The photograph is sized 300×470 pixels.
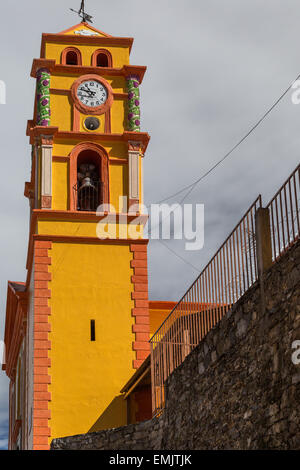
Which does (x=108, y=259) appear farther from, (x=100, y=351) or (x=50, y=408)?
(x=50, y=408)

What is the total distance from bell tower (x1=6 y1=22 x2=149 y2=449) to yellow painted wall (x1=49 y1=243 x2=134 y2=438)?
0.03 metres

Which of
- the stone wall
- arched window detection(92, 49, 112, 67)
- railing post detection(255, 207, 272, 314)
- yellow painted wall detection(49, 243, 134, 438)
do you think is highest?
arched window detection(92, 49, 112, 67)

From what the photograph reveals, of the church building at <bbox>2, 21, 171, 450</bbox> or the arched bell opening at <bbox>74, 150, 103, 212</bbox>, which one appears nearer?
the church building at <bbox>2, 21, 171, 450</bbox>

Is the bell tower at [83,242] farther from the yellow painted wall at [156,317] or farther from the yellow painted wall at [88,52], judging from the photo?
the yellow painted wall at [156,317]

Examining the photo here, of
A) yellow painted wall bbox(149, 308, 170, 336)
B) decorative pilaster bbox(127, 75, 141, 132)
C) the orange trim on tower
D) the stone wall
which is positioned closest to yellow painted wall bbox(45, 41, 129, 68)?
decorative pilaster bbox(127, 75, 141, 132)

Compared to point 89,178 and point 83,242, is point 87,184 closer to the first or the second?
point 89,178

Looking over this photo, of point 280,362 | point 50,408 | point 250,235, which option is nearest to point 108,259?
point 50,408

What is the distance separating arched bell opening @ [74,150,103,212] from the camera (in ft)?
84.9

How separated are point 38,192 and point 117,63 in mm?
4863

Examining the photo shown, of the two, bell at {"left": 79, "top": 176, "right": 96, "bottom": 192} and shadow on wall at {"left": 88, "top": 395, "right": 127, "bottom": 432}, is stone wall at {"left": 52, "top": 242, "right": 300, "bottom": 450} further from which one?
bell at {"left": 79, "top": 176, "right": 96, "bottom": 192}

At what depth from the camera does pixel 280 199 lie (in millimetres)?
10953

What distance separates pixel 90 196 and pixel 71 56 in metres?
4.65

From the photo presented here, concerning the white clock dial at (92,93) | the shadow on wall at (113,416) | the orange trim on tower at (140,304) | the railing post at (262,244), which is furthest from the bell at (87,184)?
the railing post at (262,244)

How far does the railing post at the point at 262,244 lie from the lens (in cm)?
1109
